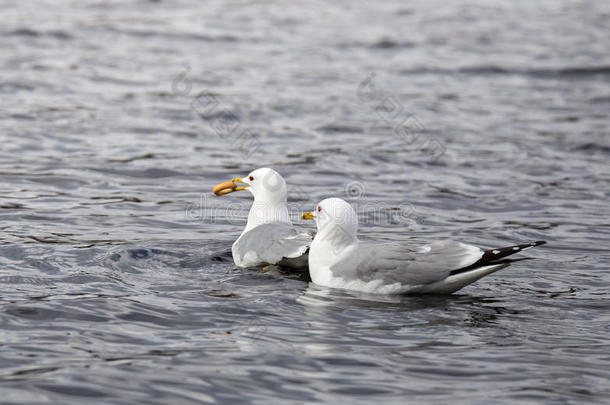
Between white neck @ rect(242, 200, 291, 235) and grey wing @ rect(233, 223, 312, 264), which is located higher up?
white neck @ rect(242, 200, 291, 235)

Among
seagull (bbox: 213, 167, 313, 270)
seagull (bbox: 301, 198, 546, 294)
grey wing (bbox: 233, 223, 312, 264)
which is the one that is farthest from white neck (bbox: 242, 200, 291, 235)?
seagull (bbox: 301, 198, 546, 294)

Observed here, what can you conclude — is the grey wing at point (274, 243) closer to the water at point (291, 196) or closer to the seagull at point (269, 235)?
the seagull at point (269, 235)

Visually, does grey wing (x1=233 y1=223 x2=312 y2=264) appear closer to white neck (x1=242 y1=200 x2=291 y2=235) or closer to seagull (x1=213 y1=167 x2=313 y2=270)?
seagull (x1=213 y1=167 x2=313 y2=270)

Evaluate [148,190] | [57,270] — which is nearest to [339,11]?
[148,190]

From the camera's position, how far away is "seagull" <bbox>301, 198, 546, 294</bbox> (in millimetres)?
8391

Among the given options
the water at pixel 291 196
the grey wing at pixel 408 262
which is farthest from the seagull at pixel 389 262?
the water at pixel 291 196

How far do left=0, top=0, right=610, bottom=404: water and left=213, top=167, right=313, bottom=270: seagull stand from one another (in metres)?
0.18

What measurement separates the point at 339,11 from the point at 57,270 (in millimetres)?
24750

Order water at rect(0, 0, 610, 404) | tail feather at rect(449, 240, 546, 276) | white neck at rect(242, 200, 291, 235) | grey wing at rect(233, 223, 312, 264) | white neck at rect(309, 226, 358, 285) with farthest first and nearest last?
white neck at rect(242, 200, 291, 235)
grey wing at rect(233, 223, 312, 264)
white neck at rect(309, 226, 358, 285)
tail feather at rect(449, 240, 546, 276)
water at rect(0, 0, 610, 404)

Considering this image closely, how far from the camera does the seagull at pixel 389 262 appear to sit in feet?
27.5

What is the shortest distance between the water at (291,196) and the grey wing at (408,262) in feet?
0.80

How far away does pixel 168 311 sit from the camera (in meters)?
7.80

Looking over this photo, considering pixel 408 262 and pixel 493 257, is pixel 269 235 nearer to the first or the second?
pixel 408 262

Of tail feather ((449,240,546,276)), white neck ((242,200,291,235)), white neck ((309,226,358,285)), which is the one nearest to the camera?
tail feather ((449,240,546,276))
